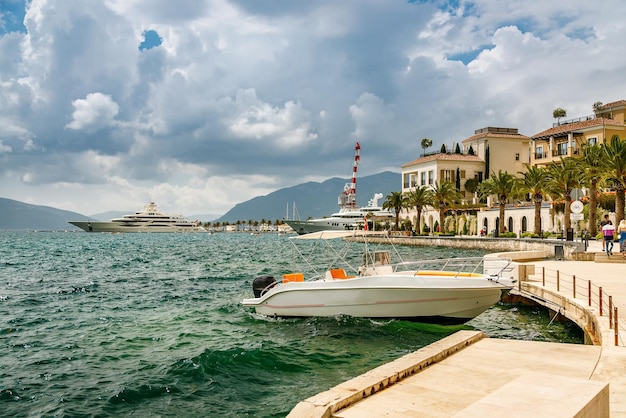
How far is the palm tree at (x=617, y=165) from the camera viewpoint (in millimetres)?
37156

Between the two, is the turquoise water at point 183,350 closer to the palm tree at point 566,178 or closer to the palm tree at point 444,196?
the palm tree at point 566,178

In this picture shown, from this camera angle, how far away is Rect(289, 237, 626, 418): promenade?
479 centimetres

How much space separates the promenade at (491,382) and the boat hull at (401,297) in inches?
129

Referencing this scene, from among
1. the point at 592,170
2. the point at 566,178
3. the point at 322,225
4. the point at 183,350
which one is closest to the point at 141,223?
the point at 322,225

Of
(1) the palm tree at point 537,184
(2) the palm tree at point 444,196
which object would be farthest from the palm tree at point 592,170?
(2) the palm tree at point 444,196

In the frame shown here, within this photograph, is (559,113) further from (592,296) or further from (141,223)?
(141,223)

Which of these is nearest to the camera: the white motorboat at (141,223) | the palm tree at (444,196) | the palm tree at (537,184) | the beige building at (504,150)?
the palm tree at (537,184)

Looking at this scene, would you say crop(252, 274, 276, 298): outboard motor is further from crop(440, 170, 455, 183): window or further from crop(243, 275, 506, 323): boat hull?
crop(440, 170, 455, 183): window

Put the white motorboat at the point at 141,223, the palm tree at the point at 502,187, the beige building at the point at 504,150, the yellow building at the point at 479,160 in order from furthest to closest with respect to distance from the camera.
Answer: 1. the white motorboat at the point at 141,223
2. the beige building at the point at 504,150
3. the yellow building at the point at 479,160
4. the palm tree at the point at 502,187

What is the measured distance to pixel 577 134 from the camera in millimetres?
Result: 72750

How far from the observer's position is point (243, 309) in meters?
19.4

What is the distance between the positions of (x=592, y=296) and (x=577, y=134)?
65.8 meters

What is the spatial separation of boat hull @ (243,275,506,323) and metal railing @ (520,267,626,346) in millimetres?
2328

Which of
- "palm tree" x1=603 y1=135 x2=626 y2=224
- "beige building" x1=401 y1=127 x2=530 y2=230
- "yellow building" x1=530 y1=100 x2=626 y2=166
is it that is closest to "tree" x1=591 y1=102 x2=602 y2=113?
"yellow building" x1=530 y1=100 x2=626 y2=166
